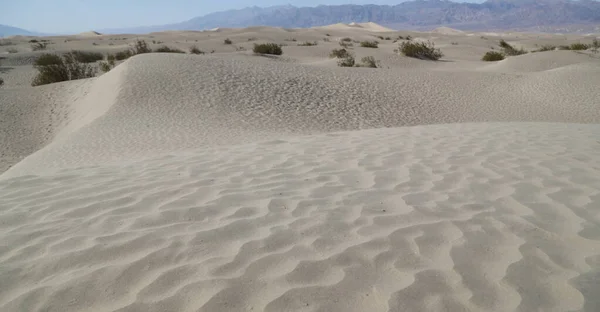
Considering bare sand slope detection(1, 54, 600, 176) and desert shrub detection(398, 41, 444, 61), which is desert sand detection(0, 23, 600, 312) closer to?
bare sand slope detection(1, 54, 600, 176)

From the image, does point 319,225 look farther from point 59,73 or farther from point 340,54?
point 340,54

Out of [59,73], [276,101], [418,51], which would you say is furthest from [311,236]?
[418,51]

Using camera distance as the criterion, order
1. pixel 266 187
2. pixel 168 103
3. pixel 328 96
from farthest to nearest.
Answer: pixel 328 96, pixel 168 103, pixel 266 187

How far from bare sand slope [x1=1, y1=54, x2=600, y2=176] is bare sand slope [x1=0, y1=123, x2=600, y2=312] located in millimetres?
4155

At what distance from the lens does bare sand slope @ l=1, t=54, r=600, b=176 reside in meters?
9.30

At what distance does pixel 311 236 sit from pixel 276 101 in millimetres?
9673

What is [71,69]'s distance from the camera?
692 inches

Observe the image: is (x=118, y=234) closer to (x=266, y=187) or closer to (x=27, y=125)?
(x=266, y=187)

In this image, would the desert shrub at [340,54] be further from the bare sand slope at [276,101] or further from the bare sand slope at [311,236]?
the bare sand slope at [311,236]

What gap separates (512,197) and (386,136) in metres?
3.30

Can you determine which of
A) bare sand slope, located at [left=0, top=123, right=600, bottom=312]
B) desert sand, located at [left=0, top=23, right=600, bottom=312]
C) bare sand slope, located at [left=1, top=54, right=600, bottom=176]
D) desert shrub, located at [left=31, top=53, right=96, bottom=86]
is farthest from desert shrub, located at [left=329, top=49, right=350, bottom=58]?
bare sand slope, located at [left=0, top=123, right=600, bottom=312]

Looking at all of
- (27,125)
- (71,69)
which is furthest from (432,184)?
(71,69)

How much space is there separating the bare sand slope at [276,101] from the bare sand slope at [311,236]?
13.6 ft

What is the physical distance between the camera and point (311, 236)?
292cm
